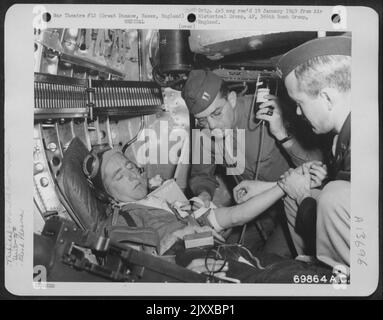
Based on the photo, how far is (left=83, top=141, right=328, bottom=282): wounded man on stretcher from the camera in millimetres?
1568

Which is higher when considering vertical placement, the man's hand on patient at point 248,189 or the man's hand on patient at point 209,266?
the man's hand on patient at point 248,189

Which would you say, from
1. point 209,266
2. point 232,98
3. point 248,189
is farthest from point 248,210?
point 232,98

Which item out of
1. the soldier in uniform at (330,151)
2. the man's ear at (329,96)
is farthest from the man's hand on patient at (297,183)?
the man's ear at (329,96)

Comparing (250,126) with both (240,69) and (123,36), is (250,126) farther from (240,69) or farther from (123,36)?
(123,36)

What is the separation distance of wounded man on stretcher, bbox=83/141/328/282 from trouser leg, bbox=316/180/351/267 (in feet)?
0.15

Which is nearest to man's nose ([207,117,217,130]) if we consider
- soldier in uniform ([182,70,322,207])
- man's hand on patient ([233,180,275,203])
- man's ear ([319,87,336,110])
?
soldier in uniform ([182,70,322,207])

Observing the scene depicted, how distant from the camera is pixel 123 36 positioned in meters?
1.58

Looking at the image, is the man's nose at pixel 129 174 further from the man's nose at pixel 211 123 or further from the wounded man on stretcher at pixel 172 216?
the man's nose at pixel 211 123

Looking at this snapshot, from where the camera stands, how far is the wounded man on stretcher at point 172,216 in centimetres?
157

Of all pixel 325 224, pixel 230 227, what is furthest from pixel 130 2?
pixel 325 224

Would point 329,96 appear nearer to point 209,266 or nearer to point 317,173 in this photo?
point 317,173

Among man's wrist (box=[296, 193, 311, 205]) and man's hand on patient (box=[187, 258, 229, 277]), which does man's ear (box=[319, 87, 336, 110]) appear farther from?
man's hand on patient (box=[187, 258, 229, 277])
